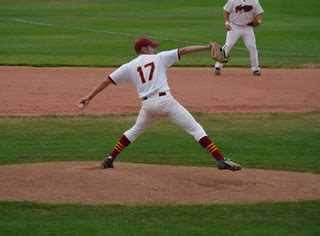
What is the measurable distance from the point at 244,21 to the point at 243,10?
0.27 meters

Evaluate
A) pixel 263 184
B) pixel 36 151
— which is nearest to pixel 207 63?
pixel 36 151

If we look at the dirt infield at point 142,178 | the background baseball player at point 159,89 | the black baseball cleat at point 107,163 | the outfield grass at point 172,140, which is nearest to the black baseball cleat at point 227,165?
the background baseball player at point 159,89

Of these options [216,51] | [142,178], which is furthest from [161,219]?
[216,51]

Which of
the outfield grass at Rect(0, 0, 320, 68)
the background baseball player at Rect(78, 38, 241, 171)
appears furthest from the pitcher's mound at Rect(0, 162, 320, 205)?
the outfield grass at Rect(0, 0, 320, 68)

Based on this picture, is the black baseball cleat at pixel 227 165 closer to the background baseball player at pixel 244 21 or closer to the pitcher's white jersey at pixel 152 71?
the pitcher's white jersey at pixel 152 71

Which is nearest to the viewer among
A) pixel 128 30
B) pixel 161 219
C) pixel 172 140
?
pixel 161 219

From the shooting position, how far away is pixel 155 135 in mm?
14211

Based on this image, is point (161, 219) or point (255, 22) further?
point (255, 22)

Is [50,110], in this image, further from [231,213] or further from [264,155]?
[231,213]

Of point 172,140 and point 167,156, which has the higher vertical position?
point 167,156

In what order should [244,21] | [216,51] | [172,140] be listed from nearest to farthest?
[216,51]
[172,140]
[244,21]

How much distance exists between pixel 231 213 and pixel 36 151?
4322 mm

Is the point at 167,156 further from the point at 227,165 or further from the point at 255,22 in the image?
the point at 255,22

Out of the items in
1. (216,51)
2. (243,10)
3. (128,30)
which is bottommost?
(128,30)
